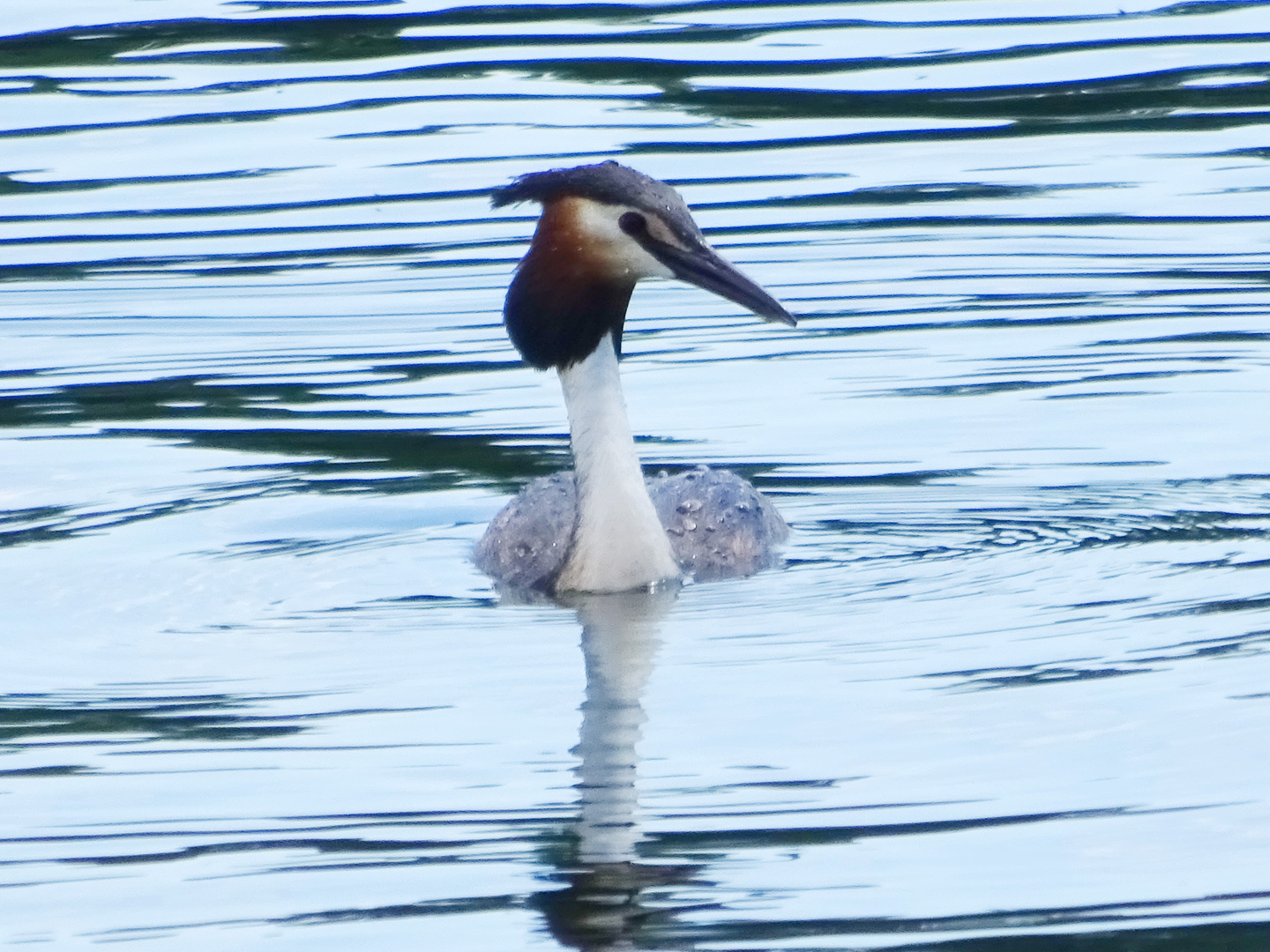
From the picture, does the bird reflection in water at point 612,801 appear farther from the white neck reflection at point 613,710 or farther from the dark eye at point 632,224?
the dark eye at point 632,224

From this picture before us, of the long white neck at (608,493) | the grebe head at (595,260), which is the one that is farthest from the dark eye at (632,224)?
the long white neck at (608,493)

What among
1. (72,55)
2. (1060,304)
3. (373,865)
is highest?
(72,55)

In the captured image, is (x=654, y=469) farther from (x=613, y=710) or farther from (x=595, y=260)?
(x=613, y=710)

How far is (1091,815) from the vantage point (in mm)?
6387

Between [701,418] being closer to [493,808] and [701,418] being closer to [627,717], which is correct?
[627,717]

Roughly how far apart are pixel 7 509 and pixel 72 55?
9.75 meters

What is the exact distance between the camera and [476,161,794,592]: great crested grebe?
28.6 feet

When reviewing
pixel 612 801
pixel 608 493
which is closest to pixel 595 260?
pixel 608 493

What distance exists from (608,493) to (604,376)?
0.41 meters

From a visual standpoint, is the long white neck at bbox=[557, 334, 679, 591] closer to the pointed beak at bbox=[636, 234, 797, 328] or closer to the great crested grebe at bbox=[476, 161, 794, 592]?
the great crested grebe at bbox=[476, 161, 794, 592]

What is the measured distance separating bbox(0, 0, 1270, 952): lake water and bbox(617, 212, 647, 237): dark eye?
1264 millimetres

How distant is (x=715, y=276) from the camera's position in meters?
8.62

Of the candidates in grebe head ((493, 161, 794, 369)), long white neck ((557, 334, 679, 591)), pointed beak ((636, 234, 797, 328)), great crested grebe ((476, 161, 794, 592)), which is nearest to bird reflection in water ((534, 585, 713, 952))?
long white neck ((557, 334, 679, 591))

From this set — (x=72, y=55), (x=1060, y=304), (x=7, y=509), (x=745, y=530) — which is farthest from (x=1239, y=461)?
(x=72, y=55)
